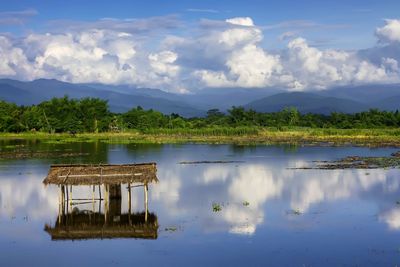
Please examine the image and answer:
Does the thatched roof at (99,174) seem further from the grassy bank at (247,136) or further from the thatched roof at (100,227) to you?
the grassy bank at (247,136)

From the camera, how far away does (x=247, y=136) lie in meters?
86.6

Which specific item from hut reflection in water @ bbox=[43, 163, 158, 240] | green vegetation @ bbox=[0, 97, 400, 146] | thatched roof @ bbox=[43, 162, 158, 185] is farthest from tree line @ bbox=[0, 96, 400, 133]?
thatched roof @ bbox=[43, 162, 158, 185]

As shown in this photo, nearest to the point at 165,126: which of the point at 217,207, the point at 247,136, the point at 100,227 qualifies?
the point at 247,136

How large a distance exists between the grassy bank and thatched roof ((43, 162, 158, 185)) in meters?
51.8

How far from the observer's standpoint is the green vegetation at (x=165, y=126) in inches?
3221

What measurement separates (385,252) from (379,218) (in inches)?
228

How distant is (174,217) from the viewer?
26.0 meters

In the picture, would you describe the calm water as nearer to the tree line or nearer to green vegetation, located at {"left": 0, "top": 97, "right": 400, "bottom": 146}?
green vegetation, located at {"left": 0, "top": 97, "right": 400, "bottom": 146}

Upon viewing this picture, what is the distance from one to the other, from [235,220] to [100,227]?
19.9 ft

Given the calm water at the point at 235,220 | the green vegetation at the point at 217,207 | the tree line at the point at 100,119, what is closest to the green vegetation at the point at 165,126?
the tree line at the point at 100,119

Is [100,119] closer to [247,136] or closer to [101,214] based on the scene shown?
[247,136]

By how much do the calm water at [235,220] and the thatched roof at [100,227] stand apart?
1.36 ft

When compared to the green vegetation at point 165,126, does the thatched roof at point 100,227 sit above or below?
below

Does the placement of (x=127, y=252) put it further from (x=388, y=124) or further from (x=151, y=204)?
(x=388, y=124)
